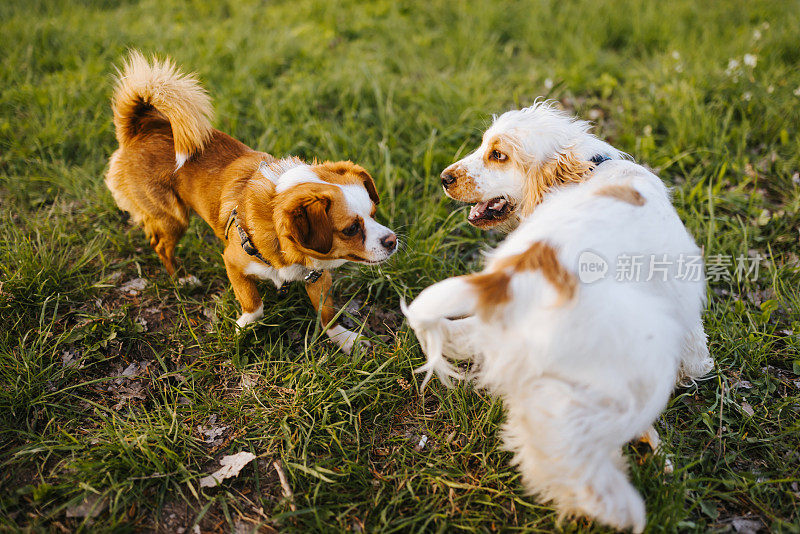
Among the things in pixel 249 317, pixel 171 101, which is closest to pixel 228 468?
pixel 249 317

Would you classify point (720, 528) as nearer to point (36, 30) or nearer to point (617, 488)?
point (617, 488)

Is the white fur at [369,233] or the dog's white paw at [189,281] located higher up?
the white fur at [369,233]

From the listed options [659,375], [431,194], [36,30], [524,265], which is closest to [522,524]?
[659,375]

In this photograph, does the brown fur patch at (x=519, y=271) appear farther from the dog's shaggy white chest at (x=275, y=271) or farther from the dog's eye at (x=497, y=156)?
the dog's shaggy white chest at (x=275, y=271)

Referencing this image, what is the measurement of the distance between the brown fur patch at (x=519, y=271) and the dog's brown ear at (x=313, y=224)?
0.86 m

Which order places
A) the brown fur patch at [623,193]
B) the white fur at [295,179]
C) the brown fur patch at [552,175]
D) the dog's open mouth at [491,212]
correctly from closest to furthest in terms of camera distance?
1. the brown fur patch at [623,193]
2. the brown fur patch at [552,175]
3. the white fur at [295,179]
4. the dog's open mouth at [491,212]

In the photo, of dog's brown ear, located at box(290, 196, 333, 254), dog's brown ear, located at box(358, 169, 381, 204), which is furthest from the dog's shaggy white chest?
dog's brown ear, located at box(358, 169, 381, 204)

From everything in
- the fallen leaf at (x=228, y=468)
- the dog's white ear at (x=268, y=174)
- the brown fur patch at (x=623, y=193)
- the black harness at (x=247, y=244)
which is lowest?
the fallen leaf at (x=228, y=468)

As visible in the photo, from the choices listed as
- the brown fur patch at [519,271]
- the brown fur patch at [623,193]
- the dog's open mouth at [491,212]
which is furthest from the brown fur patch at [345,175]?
the brown fur patch at [623,193]

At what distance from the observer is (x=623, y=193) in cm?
198

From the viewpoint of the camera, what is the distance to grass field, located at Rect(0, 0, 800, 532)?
7.19ft

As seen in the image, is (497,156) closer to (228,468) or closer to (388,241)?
(388,241)

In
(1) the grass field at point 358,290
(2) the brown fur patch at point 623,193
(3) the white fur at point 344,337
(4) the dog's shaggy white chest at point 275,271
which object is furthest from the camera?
(3) the white fur at point 344,337

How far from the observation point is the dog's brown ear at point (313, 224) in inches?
88.5
